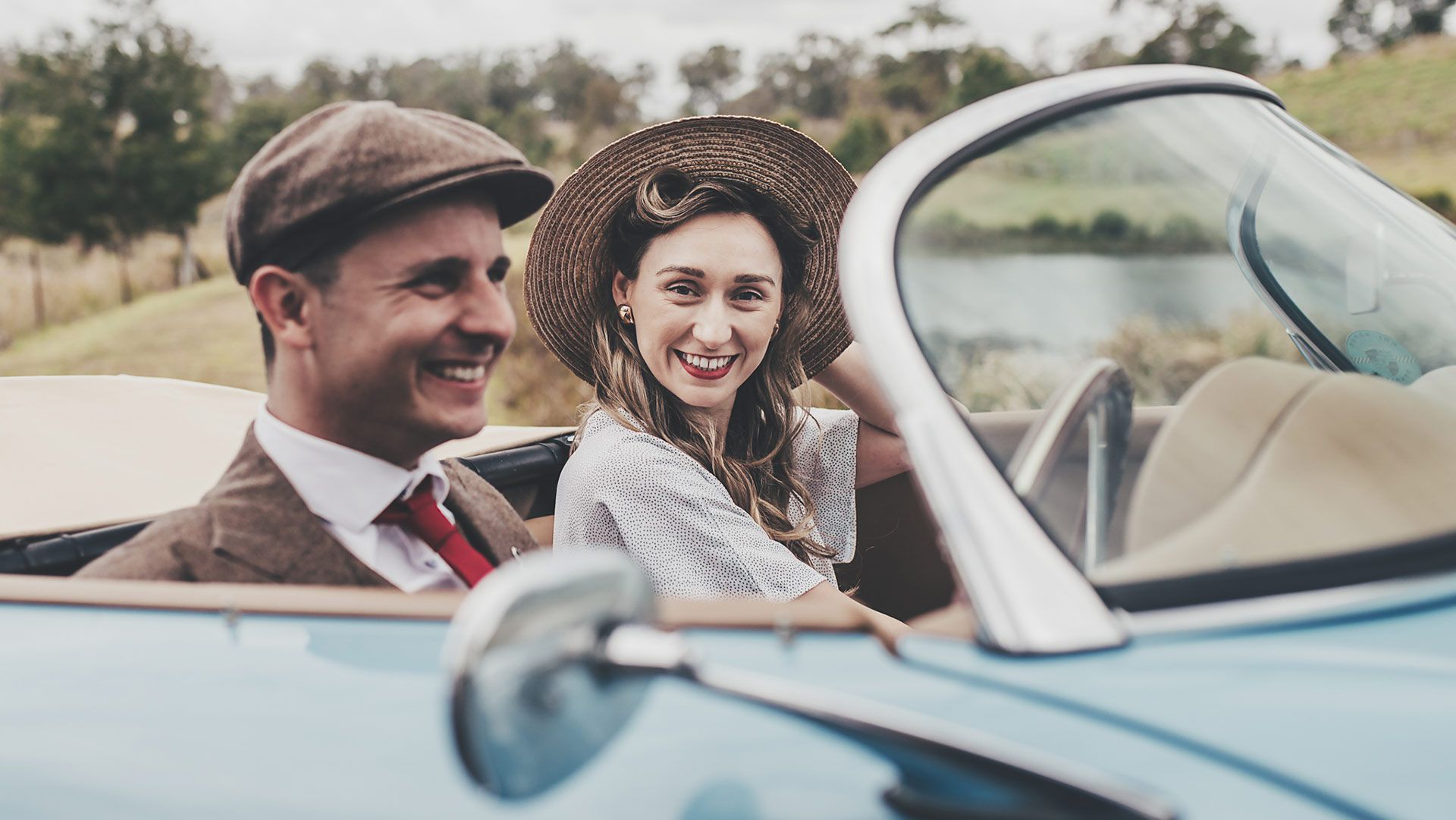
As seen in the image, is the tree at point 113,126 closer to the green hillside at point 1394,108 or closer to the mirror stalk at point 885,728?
the green hillside at point 1394,108

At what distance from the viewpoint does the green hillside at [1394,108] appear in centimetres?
2358

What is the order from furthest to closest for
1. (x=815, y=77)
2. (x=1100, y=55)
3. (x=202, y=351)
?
1. (x=815, y=77)
2. (x=1100, y=55)
3. (x=202, y=351)

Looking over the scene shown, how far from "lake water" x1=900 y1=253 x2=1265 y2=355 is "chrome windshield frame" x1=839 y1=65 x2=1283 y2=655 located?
0.18 ft

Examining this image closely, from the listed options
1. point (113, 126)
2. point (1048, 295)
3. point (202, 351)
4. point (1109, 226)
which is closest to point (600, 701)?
point (1048, 295)

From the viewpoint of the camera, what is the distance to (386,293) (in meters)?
1.40

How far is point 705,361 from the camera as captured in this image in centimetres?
235

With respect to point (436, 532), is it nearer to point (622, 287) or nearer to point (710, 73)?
point (622, 287)

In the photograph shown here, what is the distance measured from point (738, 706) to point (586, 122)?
128ft

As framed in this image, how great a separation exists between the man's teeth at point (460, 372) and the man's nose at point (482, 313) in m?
0.04

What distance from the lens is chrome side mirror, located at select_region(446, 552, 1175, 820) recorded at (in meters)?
0.82

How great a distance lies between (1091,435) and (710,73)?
4488cm

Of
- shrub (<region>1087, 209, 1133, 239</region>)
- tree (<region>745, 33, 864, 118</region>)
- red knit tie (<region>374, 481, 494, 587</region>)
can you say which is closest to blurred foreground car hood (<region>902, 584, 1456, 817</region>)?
shrub (<region>1087, 209, 1133, 239</region>)

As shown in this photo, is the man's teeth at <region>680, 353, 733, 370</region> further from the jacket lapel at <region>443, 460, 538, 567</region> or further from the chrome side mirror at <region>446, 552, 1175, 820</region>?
the chrome side mirror at <region>446, 552, 1175, 820</region>

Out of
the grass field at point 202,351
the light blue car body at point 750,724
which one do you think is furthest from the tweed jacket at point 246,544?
the grass field at point 202,351
